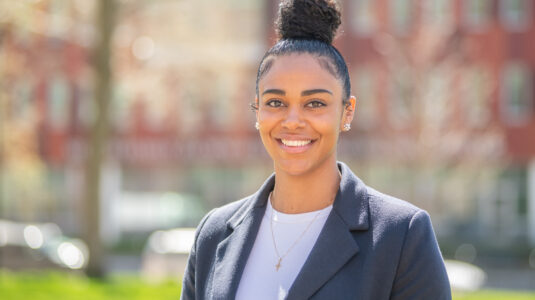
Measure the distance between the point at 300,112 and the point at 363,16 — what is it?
28059 millimetres

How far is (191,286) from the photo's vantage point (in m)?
2.75

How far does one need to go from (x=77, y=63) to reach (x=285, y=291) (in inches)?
1005

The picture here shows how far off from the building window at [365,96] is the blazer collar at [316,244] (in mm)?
26797

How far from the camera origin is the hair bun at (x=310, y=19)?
252cm

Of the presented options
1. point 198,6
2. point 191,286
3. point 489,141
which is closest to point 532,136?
point 489,141

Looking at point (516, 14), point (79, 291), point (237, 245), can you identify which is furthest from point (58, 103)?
point (237, 245)

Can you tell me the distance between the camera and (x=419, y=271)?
230cm

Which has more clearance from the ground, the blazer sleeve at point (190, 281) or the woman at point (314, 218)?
the woman at point (314, 218)

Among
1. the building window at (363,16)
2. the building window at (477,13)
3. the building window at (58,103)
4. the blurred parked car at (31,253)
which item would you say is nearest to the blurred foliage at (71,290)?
the blurred parked car at (31,253)

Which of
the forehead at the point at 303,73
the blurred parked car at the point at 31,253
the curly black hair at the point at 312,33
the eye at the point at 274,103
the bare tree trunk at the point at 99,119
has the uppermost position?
the curly black hair at the point at 312,33

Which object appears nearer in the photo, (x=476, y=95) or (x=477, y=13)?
(x=476, y=95)

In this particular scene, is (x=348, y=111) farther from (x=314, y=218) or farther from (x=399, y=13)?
(x=399, y=13)

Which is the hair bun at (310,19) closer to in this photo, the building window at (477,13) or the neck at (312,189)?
the neck at (312,189)

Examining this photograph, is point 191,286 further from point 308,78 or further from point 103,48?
point 103,48
